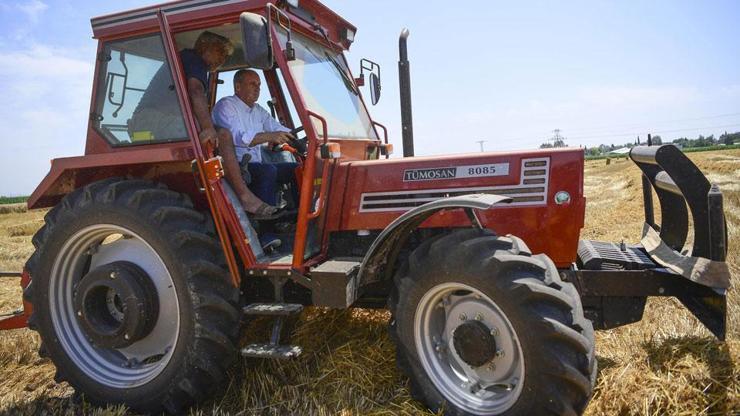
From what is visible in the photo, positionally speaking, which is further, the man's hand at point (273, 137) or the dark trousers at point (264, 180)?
the dark trousers at point (264, 180)

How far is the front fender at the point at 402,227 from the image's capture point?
2.98 meters

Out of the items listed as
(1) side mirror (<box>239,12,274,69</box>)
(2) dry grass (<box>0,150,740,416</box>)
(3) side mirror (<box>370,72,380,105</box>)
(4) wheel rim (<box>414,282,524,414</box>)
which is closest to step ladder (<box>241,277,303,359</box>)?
(2) dry grass (<box>0,150,740,416</box>)

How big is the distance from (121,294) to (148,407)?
772 millimetres

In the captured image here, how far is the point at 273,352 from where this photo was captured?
10.8 ft

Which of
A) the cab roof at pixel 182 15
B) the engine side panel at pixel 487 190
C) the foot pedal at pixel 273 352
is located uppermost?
the cab roof at pixel 182 15

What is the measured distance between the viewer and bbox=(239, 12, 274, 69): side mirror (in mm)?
3072

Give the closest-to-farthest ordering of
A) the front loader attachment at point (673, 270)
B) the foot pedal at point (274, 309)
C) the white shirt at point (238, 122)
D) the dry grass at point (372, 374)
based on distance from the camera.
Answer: the dry grass at point (372, 374)
the front loader attachment at point (673, 270)
the foot pedal at point (274, 309)
the white shirt at point (238, 122)

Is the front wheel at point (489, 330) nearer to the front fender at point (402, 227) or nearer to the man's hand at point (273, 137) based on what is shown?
the front fender at point (402, 227)

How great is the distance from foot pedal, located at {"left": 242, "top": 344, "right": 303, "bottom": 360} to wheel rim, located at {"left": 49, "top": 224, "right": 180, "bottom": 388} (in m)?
0.70

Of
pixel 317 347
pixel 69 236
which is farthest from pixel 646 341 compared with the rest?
pixel 69 236

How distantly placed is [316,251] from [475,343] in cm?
133

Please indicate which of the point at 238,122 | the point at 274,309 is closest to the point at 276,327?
the point at 274,309

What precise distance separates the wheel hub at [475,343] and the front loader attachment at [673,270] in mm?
784

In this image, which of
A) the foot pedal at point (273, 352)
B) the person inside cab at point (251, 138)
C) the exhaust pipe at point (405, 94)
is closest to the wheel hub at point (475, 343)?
the foot pedal at point (273, 352)
